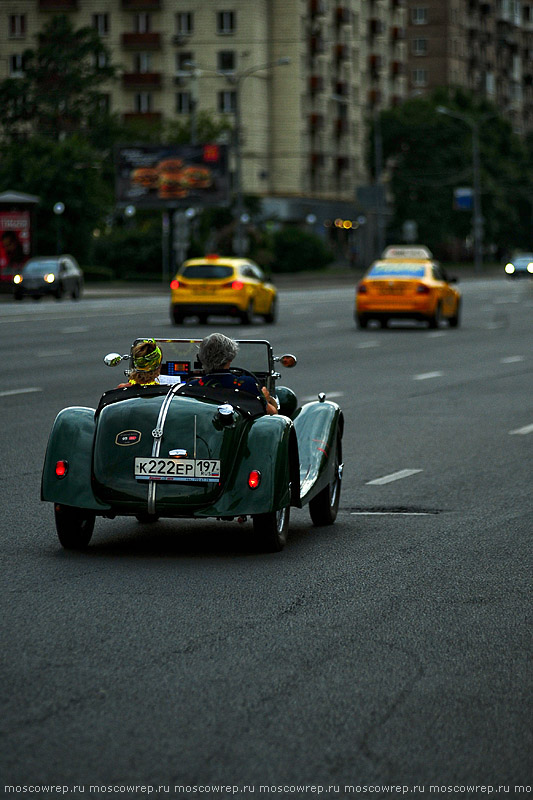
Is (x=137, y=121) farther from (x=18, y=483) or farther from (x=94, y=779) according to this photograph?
(x=94, y=779)

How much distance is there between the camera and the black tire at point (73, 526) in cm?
846

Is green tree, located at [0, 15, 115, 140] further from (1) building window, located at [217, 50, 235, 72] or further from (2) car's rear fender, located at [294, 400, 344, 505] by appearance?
(2) car's rear fender, located at [294, 400, 344, 505]

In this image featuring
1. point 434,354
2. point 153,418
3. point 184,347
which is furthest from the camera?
point 434,354

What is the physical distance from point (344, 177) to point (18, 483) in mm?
97322

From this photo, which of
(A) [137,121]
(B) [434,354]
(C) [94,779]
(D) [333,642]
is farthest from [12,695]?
(A) [137,121]

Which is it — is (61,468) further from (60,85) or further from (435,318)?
(60,85)

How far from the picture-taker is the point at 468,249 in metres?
127

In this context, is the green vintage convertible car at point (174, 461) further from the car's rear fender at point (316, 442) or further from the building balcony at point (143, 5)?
the building balcony at point (143, 5)

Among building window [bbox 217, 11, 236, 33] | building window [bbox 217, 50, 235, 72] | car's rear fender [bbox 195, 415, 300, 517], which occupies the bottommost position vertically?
car's rear fender [bbox 195, 415, 300, 517]

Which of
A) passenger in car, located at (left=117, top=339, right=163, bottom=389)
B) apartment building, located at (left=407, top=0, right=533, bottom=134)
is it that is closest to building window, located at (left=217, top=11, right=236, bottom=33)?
apartment building, located at (left=407, top=0, right=533, bottom=134)

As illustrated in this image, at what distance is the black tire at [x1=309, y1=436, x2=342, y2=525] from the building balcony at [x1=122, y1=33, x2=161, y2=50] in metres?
88.4

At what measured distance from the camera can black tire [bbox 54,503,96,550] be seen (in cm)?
846

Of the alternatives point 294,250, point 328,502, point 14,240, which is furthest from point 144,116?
point 328,502

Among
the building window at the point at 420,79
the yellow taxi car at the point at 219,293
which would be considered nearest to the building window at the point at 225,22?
the building window at the point at 420,79
